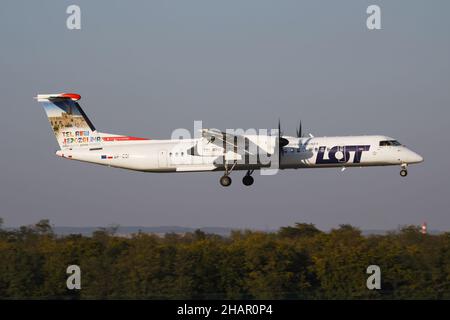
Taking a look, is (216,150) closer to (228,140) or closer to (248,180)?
(228,140)

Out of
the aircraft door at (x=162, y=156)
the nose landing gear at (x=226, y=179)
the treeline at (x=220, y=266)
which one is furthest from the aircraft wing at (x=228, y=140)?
the treeline at (x=220, y=266)

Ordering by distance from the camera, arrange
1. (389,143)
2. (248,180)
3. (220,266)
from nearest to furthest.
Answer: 1. (389,143)
2. (248,180)
3. (220,266)

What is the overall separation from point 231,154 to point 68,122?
7.38m

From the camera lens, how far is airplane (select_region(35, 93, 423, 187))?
93.0 feet

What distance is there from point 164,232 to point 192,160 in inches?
315

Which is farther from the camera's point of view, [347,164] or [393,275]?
[393,275]

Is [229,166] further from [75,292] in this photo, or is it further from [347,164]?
[75,292]

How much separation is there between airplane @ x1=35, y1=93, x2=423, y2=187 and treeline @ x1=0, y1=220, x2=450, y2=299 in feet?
12.7

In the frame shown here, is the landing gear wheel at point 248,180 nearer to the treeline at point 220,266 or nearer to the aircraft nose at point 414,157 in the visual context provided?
the treeline at point 220,266

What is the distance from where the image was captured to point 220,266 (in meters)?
31.2

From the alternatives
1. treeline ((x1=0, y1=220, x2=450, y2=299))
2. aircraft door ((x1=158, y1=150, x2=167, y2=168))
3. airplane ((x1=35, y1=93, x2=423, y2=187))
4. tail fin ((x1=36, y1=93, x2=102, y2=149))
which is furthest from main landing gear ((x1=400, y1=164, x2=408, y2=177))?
tail fin ((x1=36, y1=93, x2=102, y2=149))

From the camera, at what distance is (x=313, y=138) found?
28938 mm

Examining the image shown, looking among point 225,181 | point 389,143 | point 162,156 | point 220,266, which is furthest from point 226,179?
point 389,143
